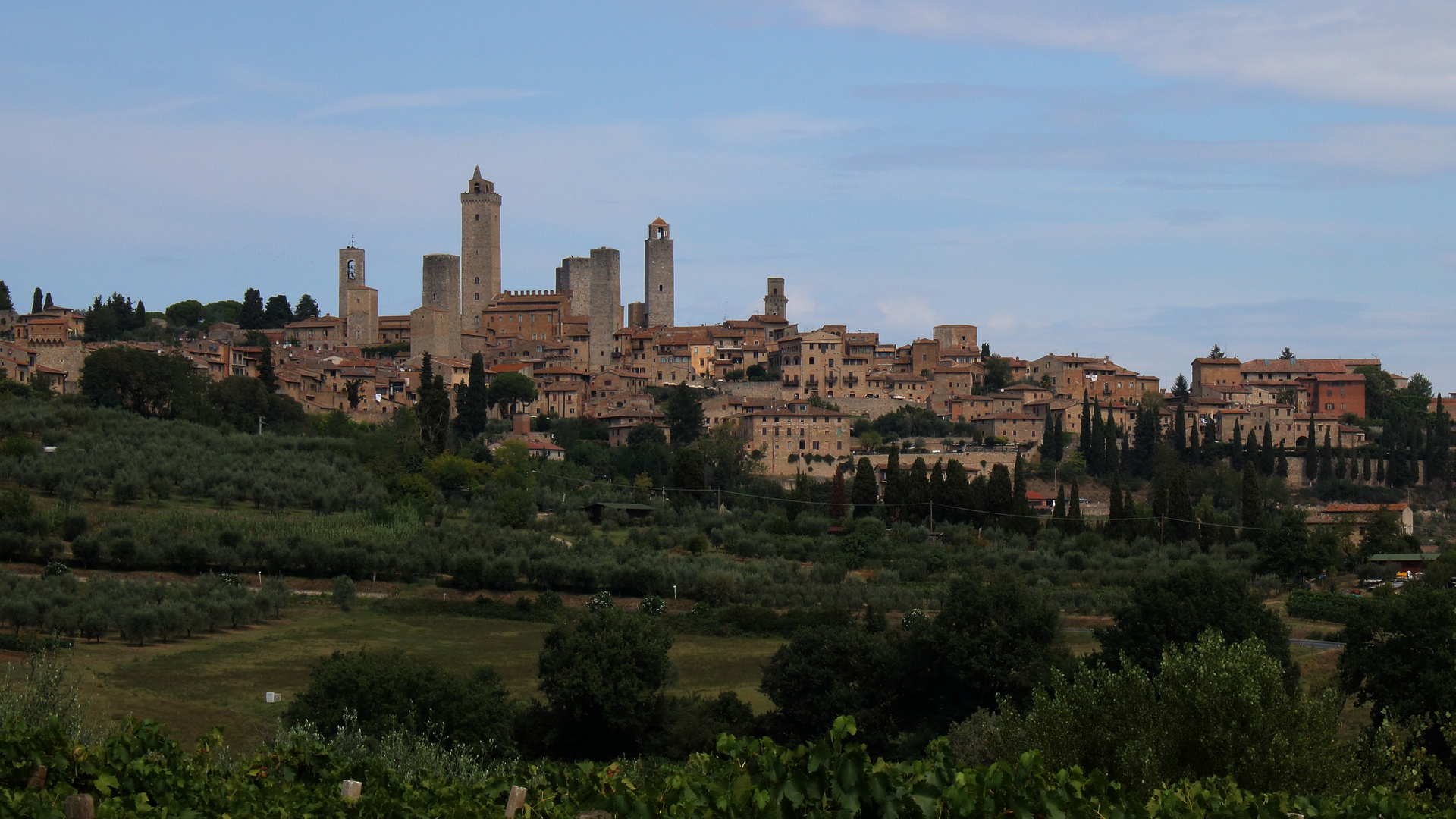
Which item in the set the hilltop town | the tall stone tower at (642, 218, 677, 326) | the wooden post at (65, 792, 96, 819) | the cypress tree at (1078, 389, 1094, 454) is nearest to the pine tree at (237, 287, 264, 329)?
the hilltop town

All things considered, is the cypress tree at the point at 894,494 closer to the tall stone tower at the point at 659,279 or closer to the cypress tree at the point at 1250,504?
the cypress tree at the point at 1250,504

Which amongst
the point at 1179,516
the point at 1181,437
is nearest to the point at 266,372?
the point at 1179,516

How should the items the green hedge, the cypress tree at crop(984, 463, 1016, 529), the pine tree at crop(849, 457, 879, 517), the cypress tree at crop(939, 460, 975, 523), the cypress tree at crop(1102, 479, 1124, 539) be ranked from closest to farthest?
1. the green hedge
2. the cypress tree at crop(1102, 479, 1124, 539)
3. the cypress tree at crop(984, 463, 1016, 529)
4. the cypress tree at crop(939, 460, 975, 523)
5. the pine tree at crop(849, 457, 879, 517)

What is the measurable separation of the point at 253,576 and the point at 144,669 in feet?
33.9

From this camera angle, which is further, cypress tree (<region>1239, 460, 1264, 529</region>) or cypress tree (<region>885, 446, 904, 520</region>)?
cypress tree (<region>885, 446, 904, 520</region>)

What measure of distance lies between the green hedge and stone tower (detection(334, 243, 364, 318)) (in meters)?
73.7

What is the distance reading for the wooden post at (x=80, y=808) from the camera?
8.86 m

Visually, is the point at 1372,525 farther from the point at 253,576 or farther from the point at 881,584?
the point at 253,576

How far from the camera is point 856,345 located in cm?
8862

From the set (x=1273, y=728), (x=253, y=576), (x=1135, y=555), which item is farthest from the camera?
(x=1135, y=555)

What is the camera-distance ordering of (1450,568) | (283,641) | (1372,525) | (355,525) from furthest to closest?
(1372,525) → (355,525) → (1450,568) → (283,641)

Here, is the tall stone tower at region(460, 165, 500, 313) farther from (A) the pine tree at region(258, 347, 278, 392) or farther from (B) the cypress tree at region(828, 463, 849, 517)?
(B) the cypress tree at region(828, 463, 849, 517)

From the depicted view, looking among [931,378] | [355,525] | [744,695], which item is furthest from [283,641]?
[931,378]

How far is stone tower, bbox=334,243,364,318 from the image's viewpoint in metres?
102
